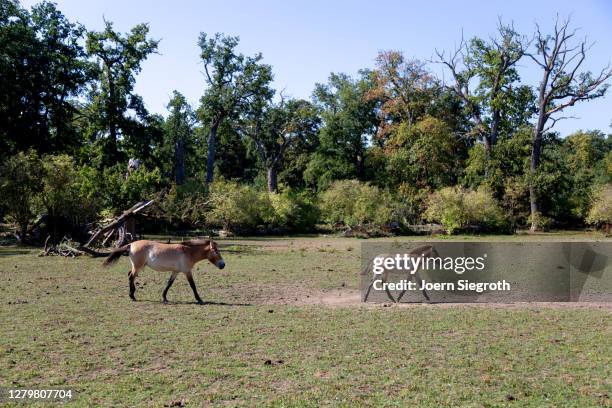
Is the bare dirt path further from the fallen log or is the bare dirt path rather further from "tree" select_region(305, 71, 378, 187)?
"tree" select_region(305, 71, 378, 187)

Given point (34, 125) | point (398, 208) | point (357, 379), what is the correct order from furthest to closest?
point (398, 208), point (34, 125), point (357, 379)

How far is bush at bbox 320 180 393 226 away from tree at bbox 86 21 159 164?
15.4m

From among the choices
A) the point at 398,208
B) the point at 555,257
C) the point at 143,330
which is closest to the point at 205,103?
the point at 398,208

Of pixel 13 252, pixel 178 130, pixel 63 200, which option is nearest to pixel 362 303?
pixel 13 252

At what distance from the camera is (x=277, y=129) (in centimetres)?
5791

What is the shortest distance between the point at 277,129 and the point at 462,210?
24549 mm

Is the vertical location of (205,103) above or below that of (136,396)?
above

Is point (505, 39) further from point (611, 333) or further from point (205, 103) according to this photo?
point (611, 333)

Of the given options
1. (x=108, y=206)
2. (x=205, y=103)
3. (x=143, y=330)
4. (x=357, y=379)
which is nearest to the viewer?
(x=357, y=379)

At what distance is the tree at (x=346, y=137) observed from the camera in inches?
2143

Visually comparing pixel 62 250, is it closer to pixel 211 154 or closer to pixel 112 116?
pixel 112 116

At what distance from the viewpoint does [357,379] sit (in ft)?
21.0

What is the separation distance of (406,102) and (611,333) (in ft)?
152

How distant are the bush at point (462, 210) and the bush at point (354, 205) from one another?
336 centimetres
